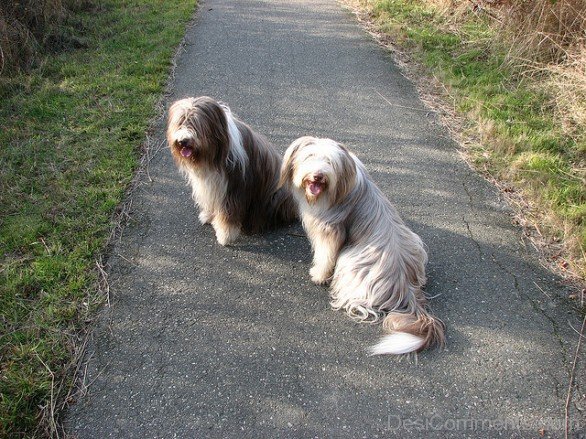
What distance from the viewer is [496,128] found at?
17.2 ft

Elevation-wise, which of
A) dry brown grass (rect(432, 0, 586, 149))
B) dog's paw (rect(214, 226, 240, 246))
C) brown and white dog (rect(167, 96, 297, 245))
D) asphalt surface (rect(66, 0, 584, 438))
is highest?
dry brown grass (rect(432, 0, 586, 149))

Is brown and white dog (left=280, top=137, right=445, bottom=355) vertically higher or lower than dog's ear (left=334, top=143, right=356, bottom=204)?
lower

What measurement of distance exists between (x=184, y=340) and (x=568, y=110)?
5.37 m

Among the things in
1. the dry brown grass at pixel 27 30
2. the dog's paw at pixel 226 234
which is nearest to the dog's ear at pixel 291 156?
the dog's paw at pixel 226 234

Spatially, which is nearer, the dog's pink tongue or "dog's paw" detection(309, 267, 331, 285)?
the dog's pink tongue

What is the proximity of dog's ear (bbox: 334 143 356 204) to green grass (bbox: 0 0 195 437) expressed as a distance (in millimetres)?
2058

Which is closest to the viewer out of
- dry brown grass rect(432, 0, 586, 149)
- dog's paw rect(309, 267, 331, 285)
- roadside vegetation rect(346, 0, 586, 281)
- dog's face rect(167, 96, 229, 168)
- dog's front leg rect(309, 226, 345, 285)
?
dog's face rect(167, 96, 229, 168)

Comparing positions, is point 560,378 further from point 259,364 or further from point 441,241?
point 259,364

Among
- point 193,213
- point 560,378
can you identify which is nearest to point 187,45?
point 193,213

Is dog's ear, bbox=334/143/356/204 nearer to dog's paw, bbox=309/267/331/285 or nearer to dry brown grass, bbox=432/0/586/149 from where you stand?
dog's paw, bbox=309/267/331/285

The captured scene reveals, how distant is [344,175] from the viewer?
3.06 metres

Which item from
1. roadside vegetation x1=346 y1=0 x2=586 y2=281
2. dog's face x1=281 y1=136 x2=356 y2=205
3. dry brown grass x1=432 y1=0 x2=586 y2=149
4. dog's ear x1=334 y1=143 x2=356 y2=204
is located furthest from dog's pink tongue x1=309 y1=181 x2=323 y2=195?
dry brown grass x1=432 y1=0 x2=586 y2=149

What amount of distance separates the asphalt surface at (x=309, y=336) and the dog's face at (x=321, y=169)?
0.85m

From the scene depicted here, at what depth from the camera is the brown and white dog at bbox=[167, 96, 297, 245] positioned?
314cm
